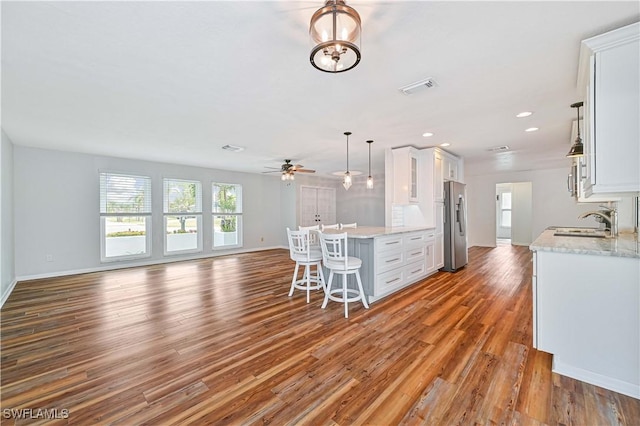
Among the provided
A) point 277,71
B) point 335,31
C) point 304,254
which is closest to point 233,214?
point 304,254

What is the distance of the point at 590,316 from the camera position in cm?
195

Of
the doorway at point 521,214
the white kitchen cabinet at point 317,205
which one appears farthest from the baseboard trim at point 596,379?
the doorway at point 521,214

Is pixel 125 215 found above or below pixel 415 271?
above

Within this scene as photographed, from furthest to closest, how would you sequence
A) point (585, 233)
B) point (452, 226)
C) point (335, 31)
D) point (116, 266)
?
1. point (116, 266)
2. point (452, 226)
3. point (585, 233)
4. point (335, 31)

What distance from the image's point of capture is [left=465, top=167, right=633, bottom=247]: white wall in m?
7.78

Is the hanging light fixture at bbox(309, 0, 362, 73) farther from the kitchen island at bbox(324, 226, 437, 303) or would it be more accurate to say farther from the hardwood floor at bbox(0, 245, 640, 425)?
the kitchen island at bbox(324, 226, 437, 303)

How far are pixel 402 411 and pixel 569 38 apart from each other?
2734mm

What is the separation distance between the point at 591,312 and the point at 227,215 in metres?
7.63

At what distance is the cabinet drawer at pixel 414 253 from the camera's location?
431 cm

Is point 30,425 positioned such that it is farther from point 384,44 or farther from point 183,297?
point 384,44

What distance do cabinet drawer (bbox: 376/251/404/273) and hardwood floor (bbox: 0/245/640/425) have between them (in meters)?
0.43

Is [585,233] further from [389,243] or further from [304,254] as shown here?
[304,254]

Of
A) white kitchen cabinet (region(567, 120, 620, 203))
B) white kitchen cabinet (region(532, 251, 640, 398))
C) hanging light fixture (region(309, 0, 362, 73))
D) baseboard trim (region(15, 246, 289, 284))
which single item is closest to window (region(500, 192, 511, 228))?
white kitchen cabinet (region(567, 120, 620, 203))

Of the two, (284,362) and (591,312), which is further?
(284,362)
